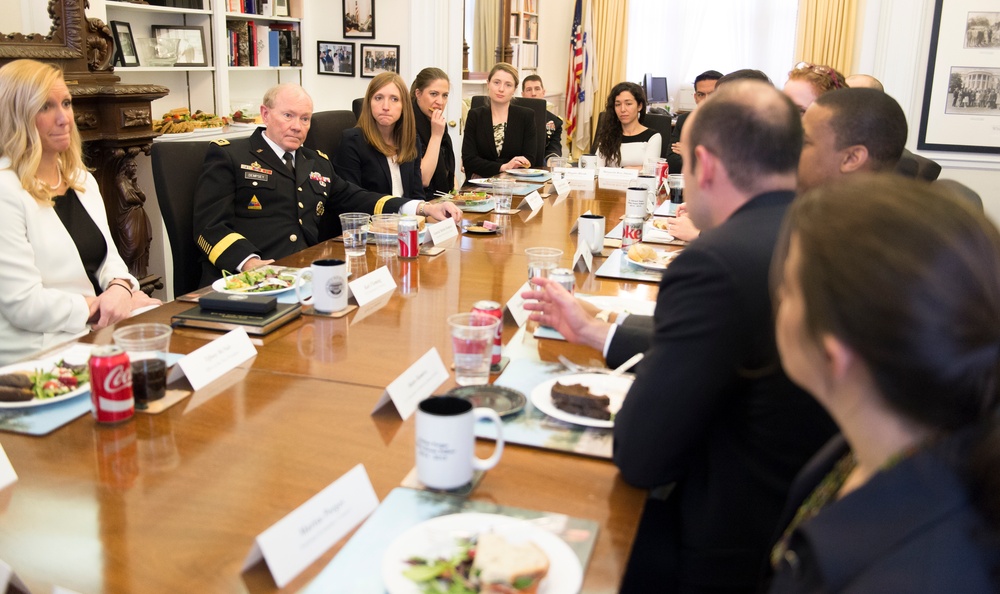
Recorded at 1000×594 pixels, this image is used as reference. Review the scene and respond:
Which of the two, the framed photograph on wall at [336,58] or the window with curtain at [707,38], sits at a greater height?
the window with curtain at [707,38]

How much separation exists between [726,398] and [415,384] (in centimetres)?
55

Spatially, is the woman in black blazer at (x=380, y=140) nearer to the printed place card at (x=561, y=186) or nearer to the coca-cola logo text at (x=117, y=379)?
the printed place card at (x=561, y=186)

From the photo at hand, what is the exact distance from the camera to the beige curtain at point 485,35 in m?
7.35

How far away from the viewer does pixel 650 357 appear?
1.28m

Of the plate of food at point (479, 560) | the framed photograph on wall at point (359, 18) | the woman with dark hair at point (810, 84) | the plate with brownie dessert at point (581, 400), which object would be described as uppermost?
the framed photograph on wall at point (359, 18)

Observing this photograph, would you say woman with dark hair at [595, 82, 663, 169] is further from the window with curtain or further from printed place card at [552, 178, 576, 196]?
the window with curtain

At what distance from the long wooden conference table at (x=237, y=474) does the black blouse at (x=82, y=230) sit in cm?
80

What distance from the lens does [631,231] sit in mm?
2854

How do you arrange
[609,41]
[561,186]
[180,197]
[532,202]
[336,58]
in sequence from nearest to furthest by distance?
[180,197], [532,202], [561,186], [336,58], [609,41]

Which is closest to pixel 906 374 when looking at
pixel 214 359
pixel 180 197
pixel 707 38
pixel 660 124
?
pixel 214 359

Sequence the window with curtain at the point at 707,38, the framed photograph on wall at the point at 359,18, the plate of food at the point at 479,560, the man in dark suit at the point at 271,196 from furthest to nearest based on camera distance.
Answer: the window with curtain at the point at 707,38 → the framed photograph on wall at the point at 359,18 → the man in dark suit at the point at 271,196 → the plate of food at the point at 479,560

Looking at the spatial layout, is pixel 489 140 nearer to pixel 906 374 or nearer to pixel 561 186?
pixel 561 186

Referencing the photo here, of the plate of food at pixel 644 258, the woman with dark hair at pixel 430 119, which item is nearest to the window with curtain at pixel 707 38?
the woman with dark hair at pixel 430 119

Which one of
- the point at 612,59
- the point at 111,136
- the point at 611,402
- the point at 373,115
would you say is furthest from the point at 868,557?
the point at 612,59
